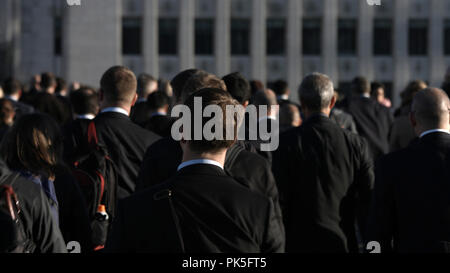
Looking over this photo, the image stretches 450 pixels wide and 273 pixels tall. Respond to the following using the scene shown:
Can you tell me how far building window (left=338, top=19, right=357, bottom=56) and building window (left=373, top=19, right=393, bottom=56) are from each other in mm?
1035

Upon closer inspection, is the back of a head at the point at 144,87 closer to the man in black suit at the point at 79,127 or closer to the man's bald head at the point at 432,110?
the man in black suit at the point at 79,127

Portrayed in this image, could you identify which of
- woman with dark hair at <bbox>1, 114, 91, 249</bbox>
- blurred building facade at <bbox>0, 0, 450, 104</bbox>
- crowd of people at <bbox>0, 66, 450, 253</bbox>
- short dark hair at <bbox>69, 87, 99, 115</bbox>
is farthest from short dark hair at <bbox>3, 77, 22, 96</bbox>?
blurred building facade at <bbox>0, 0, 450, 104</bbox>

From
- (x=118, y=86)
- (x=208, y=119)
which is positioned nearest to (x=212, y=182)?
(x=208, y=119)

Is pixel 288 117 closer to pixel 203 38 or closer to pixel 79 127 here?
pixel 79 127

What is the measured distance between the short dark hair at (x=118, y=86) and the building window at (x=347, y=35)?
103 ft

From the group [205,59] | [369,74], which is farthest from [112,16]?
[369,74]

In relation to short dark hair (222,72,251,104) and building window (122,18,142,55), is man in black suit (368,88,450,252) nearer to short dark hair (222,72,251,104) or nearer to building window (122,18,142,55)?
short dark hair (222,72,251,104)

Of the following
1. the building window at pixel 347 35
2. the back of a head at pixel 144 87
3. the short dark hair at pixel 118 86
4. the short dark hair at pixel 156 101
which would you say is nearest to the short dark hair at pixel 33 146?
the short dark hair at pixel 118 86

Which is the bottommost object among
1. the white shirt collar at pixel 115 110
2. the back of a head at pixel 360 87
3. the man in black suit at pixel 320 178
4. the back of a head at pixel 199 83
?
the man in black suit at pixel 320 178

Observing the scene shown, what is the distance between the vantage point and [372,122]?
1229cm

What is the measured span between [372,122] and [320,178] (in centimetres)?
602

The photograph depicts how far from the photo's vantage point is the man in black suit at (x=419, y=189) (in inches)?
204
